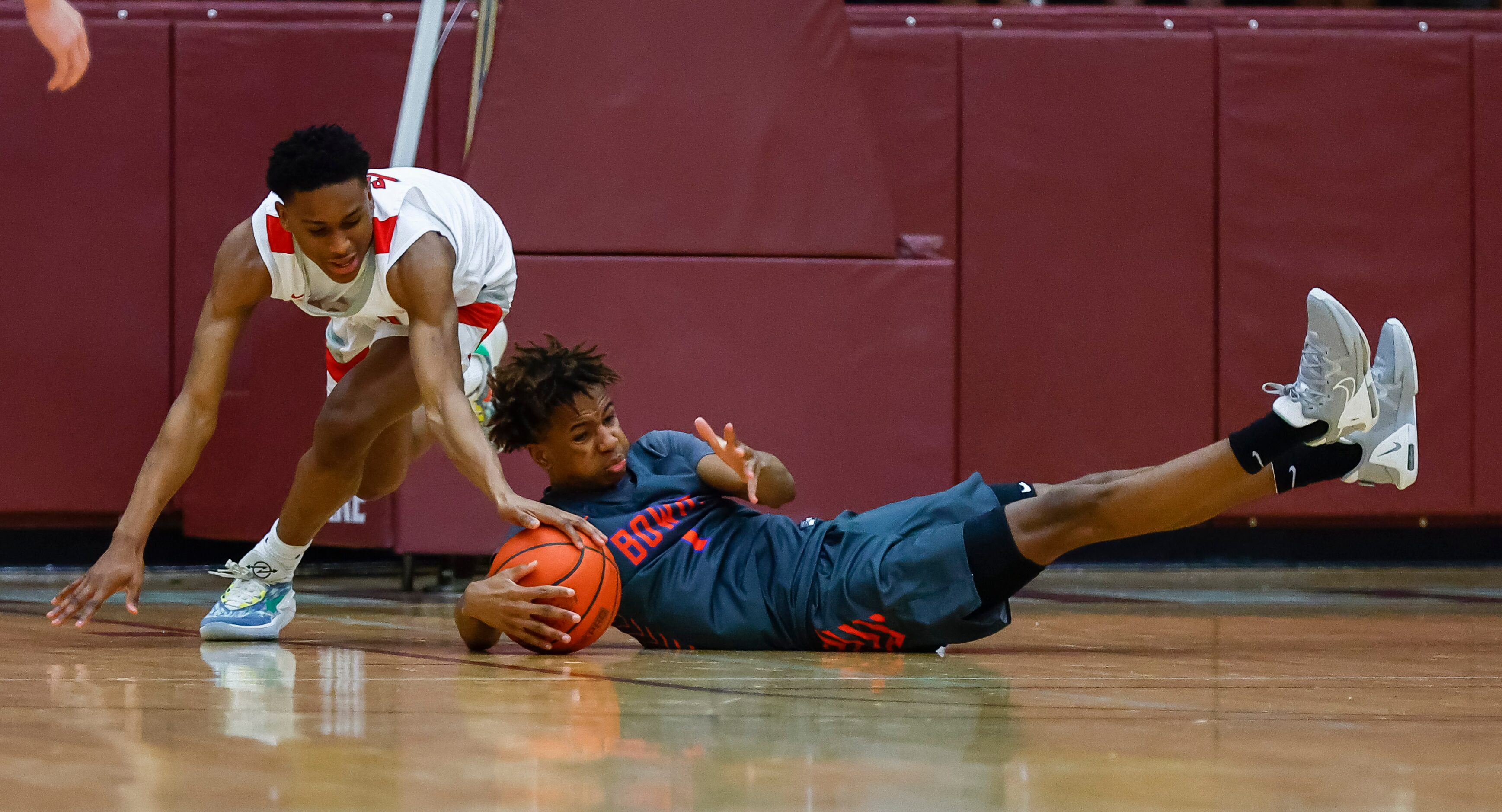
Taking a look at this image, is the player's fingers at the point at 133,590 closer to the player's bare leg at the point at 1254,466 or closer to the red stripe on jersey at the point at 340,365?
the red stripe on jersey at the point at 340,365

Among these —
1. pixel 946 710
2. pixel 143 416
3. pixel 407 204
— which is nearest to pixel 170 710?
pixel 946 710

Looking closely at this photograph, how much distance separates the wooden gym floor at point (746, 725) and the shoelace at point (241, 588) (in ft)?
0.44

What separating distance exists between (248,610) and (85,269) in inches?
121

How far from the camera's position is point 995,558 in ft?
9.52

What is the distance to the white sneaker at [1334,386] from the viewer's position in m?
2.75

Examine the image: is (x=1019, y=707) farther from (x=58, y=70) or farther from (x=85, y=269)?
(x=58, y=70)

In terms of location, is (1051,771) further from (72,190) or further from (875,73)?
(72,190)

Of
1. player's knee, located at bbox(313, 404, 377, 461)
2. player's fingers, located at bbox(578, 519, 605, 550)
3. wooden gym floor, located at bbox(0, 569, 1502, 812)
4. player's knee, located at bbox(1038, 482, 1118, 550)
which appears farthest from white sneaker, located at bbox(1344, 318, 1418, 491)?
player's knee, located at bbox(313, 404, 377, 461)

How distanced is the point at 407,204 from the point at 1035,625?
202 centimetres

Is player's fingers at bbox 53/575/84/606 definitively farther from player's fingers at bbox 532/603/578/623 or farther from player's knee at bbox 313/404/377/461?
player's fingers at bbox 532/603/578/623

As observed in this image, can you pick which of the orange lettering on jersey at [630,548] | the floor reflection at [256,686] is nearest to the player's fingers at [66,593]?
the floor reflection at [256,686]

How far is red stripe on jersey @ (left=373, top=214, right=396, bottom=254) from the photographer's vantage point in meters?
3.24

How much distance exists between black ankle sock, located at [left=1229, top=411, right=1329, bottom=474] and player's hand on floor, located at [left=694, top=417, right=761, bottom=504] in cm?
93

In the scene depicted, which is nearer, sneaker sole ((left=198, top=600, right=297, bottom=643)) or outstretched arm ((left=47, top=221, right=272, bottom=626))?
outstretched arm ((left=47, top=221, right=272, bottom=626))
